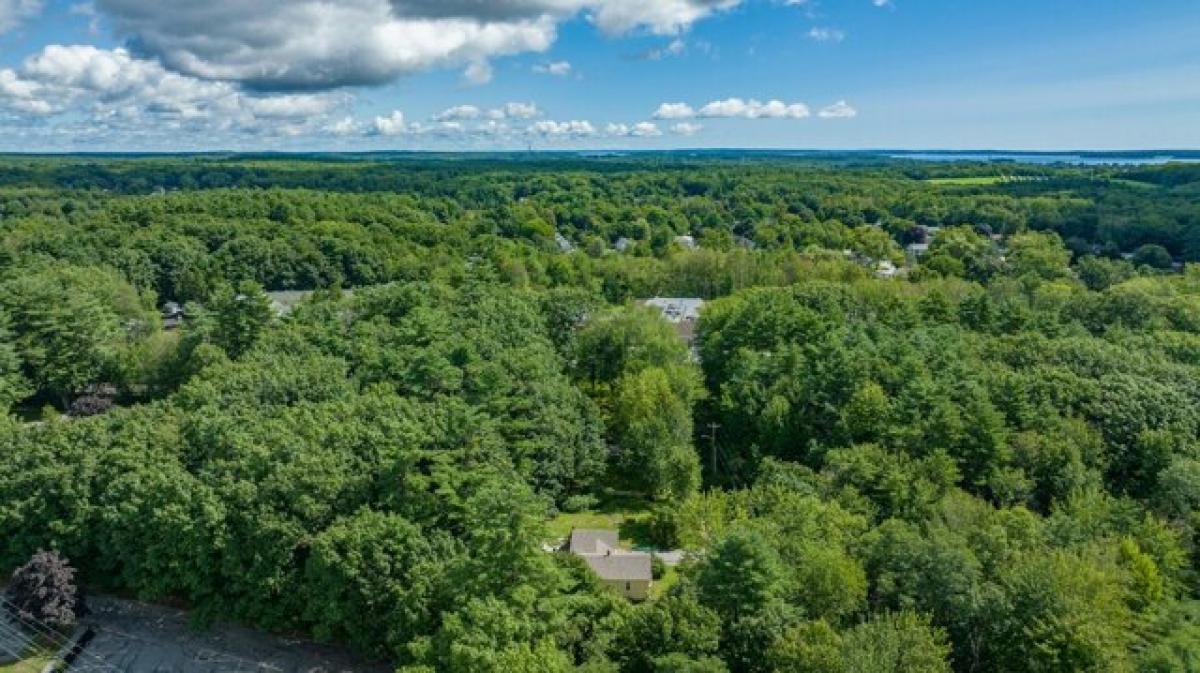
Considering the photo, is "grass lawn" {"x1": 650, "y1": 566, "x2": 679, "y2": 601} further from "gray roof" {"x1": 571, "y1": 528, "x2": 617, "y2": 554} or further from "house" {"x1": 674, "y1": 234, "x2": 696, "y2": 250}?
"house" {"x1": 674, "y1": 234, "x2": 696, "y2": 250}

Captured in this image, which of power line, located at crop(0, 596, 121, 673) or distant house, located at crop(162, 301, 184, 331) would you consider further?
distant house, located at crop(162, 301, 184, 331)

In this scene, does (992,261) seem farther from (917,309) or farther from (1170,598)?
(1170,598)

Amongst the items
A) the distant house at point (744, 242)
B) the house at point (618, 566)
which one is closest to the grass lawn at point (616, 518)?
the house at point (618, 566)

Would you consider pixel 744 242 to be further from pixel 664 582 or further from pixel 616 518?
pixel 664 582

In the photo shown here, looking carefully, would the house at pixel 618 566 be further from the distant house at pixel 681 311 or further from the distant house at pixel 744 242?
the distant house at pixel 744 242

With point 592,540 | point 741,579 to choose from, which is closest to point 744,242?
point 592,540

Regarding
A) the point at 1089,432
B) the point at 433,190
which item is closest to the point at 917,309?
the point at 1089,432

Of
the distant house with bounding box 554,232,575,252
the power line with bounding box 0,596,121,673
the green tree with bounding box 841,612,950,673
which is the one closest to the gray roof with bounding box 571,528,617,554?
the green tree with bounding box 841,612,950,673
